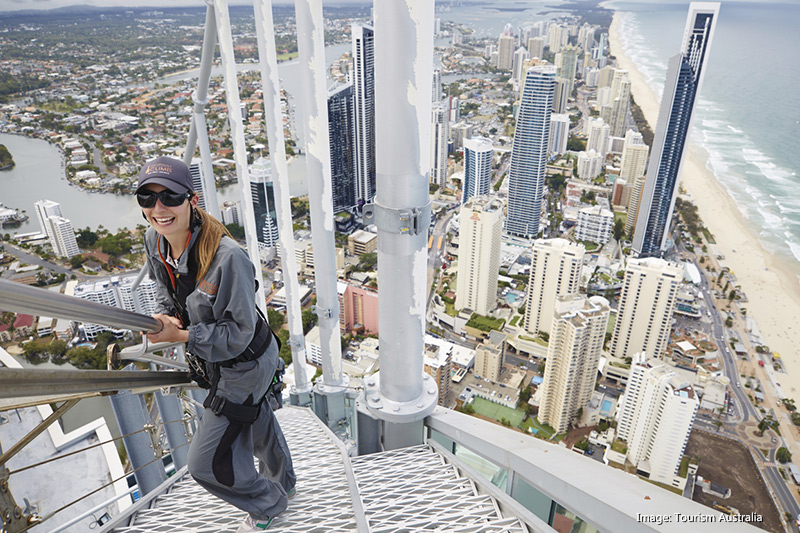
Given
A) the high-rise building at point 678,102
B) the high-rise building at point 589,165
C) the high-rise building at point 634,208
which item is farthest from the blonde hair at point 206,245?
the high-rise building at point 589,165

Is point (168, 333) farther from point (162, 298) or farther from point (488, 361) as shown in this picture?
point (488, 361)

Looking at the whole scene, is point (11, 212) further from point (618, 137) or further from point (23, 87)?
point (618, 137)

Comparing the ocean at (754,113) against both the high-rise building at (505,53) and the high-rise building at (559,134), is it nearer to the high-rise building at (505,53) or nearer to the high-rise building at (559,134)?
the high-rise building at (559,134)

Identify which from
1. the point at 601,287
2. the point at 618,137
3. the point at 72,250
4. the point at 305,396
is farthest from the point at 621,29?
the point at 305,396

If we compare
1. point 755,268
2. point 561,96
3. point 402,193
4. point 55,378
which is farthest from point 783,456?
point 561,96

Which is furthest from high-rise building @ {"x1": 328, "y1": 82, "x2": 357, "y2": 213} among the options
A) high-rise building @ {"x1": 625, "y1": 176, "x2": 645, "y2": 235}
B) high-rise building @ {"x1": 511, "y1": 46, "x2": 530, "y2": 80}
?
high-rise building @ {"x1": 511, "y1": 46, "x2": 530, "y2": 80}

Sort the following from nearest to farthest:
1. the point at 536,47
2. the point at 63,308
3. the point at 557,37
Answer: the point at 63,308, the point at 536,47, the point at 557,37

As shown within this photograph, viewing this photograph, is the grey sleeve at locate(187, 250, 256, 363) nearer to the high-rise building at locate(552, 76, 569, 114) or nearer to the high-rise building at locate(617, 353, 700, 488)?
the high-rise building at locate(617, 353, 700, 488)
